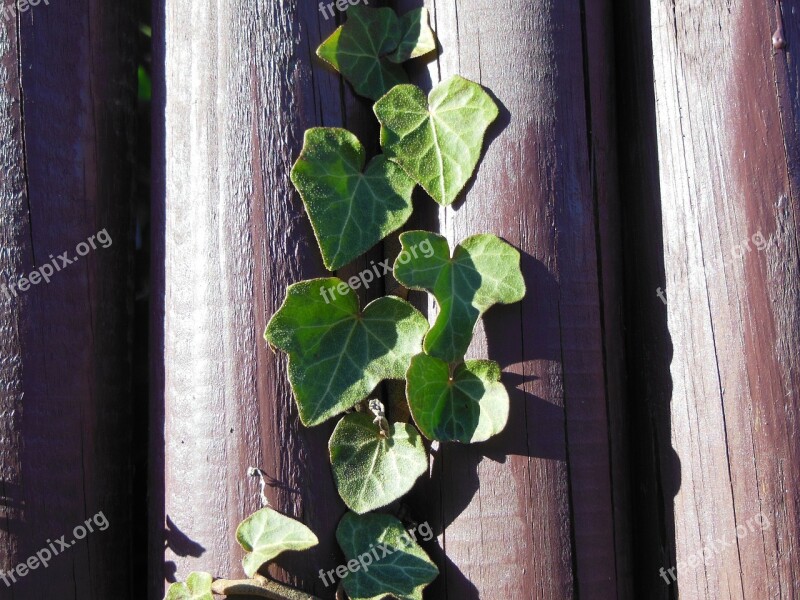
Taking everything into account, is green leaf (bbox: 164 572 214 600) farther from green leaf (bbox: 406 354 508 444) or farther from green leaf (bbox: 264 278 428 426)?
green leaf (bbox: 406 354 508 444)

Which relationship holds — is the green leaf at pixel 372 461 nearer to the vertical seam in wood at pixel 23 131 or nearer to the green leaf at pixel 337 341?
the green leaf at pixel 337 341

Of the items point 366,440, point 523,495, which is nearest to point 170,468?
point 366,440

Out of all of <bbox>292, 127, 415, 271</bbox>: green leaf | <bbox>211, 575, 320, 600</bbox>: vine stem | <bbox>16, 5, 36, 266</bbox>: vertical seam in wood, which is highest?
<bbox>16, 5, 36, 266</bbox>: vertical seam in wood

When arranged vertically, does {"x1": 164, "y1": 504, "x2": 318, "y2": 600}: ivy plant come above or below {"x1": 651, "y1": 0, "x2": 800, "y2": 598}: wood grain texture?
below

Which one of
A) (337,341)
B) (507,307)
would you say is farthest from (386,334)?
(507,307)

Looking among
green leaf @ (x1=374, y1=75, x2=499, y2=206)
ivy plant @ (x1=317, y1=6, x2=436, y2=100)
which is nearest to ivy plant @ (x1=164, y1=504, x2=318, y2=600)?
green leaf @ (x1=374, y1=75, x2=499, y2=206)

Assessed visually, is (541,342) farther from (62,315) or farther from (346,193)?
(62,315)

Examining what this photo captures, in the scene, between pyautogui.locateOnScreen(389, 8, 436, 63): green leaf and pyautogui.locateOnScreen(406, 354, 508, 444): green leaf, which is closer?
pyautogui.locateOnScreen(406, 354, 508, 444): green leaf

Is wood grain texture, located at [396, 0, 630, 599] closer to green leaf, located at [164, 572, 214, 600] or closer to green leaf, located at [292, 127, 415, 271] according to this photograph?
green leaf, located at [292, 127, 415, 271]
